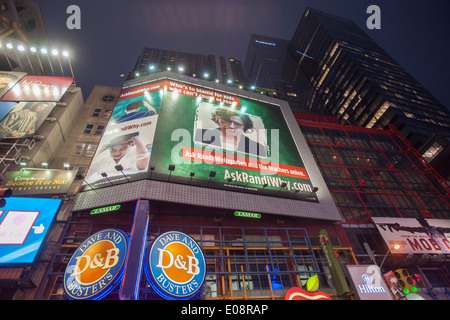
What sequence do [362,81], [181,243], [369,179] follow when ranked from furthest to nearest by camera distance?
[362,81]
[369,179]
[181,243]

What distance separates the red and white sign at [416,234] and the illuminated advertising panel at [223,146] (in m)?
8.81

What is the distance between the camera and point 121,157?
1445 cm

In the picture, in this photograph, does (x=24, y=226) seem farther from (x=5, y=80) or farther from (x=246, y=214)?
(x=5, y=80)

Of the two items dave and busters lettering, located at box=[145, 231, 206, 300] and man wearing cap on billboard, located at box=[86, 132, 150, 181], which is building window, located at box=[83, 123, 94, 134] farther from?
dave and busters lettering, located at box=[145, 231, 206, 300]

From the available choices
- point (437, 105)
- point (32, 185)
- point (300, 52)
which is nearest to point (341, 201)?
point (32, 185)

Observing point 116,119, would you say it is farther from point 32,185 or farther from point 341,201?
point 341,201

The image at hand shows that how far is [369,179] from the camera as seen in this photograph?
28.3 m

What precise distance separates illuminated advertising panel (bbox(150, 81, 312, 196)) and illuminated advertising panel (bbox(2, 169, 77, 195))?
20.9 ft

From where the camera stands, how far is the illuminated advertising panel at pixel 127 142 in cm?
1348

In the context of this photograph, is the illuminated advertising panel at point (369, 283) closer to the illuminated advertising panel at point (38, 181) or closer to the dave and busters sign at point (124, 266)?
the dave and busters sign at point (124, 266)

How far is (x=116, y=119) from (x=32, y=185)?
6.90m

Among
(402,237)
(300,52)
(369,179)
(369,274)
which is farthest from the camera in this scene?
(300,52)

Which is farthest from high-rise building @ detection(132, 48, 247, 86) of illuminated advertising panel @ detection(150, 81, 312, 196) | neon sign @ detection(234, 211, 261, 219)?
neon sign @ detection(234, 211, 261, 219)

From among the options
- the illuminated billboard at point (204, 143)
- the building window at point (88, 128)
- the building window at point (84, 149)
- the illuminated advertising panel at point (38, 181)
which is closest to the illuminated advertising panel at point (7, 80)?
the building window at point (88, 128)
